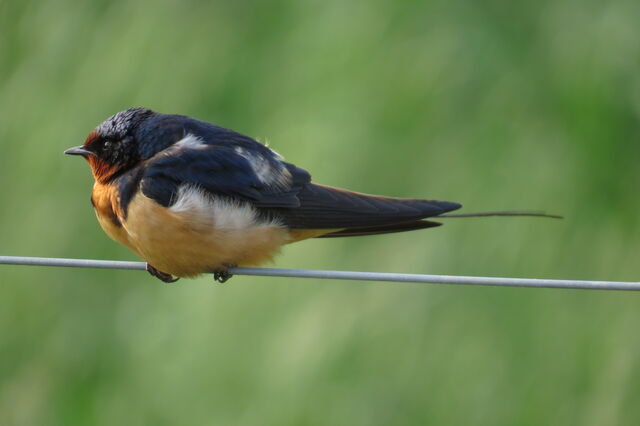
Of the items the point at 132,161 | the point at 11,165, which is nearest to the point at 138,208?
the point at 132,161

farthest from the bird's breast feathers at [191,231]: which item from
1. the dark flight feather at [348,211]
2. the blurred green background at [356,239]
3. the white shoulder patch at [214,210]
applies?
the blurred green background at [356,239]

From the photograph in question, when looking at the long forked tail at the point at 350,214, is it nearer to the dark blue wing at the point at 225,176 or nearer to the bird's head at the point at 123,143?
the dark blue wing at the point at 225,176

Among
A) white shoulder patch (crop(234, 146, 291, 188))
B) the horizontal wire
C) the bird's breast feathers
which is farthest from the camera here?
white shoulder patch (crop(234, 146, 291, 188))

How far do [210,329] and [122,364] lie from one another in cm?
78

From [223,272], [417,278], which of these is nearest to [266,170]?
[223,272]

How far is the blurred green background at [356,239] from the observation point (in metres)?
3.95

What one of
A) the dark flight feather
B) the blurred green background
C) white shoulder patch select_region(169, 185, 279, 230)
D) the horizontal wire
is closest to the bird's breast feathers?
white shoulder patch select_region(169, 185, 279, 230)

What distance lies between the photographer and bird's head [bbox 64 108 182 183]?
2.80 m

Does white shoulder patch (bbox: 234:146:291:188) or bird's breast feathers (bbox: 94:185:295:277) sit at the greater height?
white shoulder patch (bbox: 234:146:291:188)

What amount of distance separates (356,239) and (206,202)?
5.54ft

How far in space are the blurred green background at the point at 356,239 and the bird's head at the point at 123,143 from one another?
1523mm

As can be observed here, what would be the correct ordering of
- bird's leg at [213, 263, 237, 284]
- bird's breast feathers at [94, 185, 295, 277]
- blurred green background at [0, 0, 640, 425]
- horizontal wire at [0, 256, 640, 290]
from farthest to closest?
1. blurred green background at [0, 0, 640, 425]
2. bird's leg at [213, 263, 237, 284]
3. bird's breast feathers at [94, 185, 295, 277]
4. horizontal wire at [0, 256, 640, 290]

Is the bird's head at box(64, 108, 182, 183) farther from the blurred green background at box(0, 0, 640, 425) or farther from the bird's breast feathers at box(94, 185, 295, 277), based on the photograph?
the blurred green background at box(0, 0, 640, 425)

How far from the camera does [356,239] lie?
431 cm
